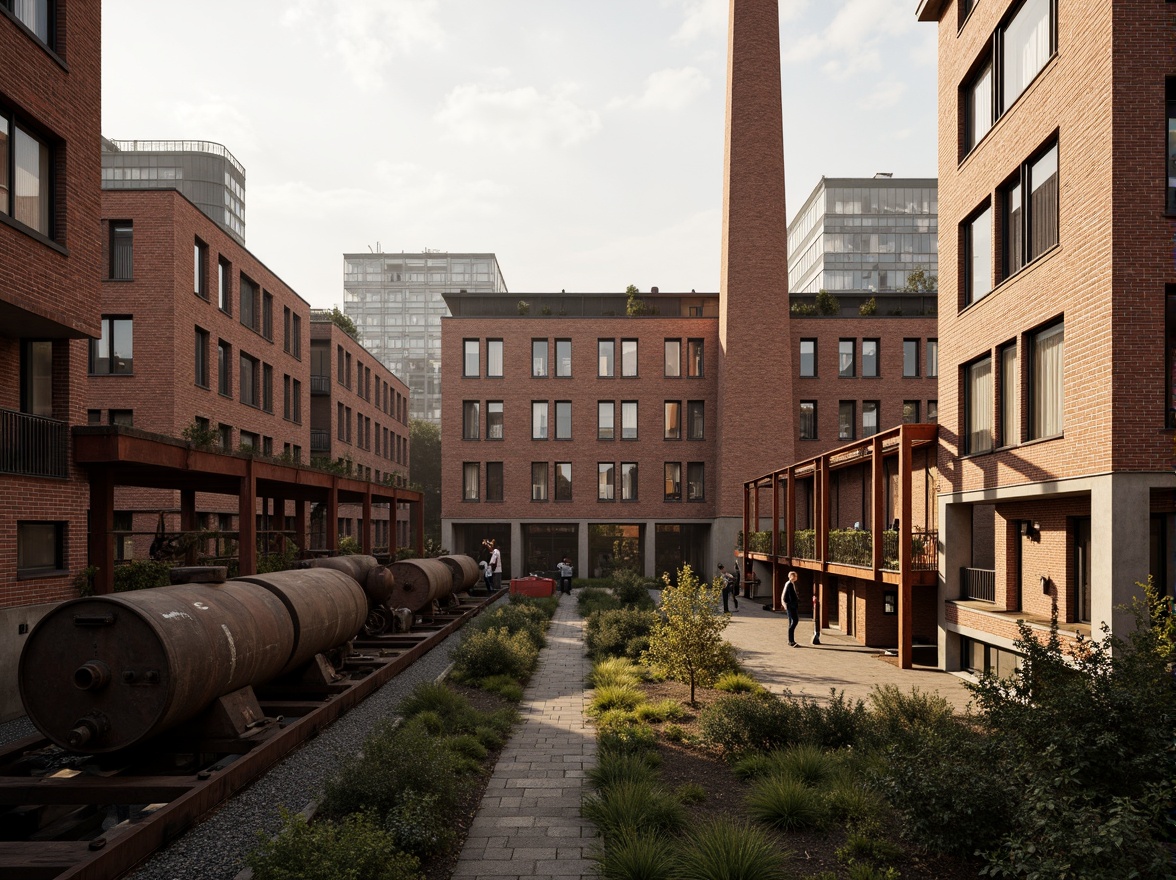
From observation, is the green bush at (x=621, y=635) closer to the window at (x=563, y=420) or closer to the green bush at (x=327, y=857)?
the green bush at (x=327, y=857)

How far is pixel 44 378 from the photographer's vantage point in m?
16.5

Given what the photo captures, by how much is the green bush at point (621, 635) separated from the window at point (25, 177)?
46.5 feet

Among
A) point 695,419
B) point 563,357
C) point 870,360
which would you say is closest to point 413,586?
Answer: point 563,357

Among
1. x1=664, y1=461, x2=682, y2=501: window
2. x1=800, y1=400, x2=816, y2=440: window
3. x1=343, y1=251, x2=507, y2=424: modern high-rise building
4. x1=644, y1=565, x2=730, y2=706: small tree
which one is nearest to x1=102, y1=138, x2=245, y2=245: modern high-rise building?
x1=343, y1=251, x2=507, y2=424: modern high-rise building

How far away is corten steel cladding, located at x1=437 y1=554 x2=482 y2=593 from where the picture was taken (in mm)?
27453

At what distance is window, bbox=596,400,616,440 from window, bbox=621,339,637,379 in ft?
6.29

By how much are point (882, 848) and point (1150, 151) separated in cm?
1159

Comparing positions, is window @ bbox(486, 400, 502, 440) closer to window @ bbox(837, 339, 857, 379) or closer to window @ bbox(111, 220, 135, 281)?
window @ bbox(837, 339, 857, 379)

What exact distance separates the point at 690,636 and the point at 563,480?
32892 mm

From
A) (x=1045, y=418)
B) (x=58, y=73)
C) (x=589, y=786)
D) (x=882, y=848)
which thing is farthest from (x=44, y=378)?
(x=1045, y=418)

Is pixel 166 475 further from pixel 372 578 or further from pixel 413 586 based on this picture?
pixel 413 586

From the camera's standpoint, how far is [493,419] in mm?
47156

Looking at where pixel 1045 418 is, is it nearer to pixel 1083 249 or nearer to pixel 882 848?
pixel 1083 249

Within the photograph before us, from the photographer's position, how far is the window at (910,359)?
45.4 meters
